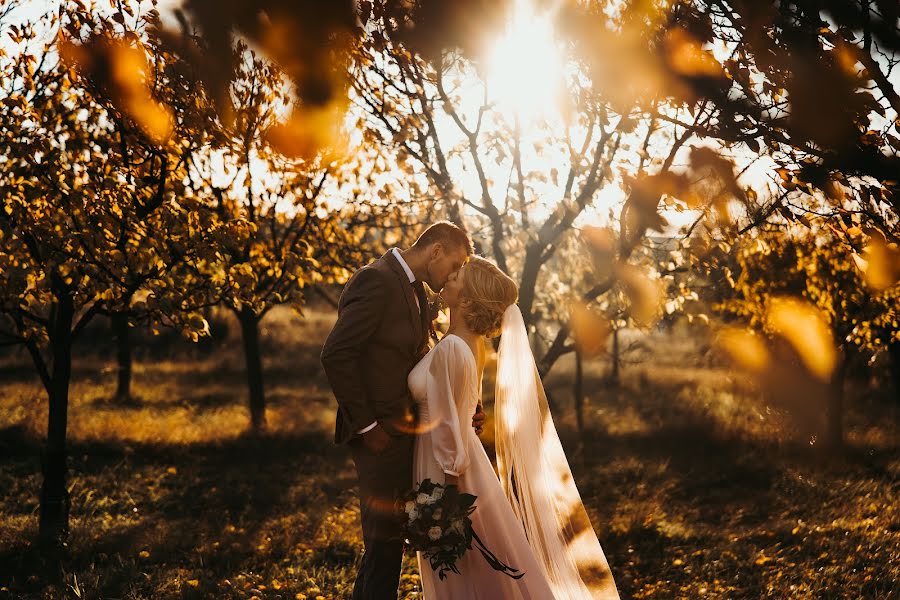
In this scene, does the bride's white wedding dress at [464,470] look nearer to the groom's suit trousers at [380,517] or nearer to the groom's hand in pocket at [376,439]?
the groom's suit trousers at [380,517]

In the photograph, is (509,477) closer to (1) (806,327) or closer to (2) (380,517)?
(2) (380,517)

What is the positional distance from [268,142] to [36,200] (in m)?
3.65

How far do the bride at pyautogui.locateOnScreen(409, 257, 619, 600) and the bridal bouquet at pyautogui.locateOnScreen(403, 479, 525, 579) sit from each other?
145 mm

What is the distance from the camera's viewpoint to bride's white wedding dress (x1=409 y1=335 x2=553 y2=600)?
399 centimetres

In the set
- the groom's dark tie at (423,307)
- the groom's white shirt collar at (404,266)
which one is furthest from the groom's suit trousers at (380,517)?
the groom's white shirt collar at (404,266)

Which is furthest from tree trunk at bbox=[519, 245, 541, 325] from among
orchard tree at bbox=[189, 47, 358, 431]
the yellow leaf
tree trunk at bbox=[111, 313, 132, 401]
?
tree trunk at bbox=[111, 313, 132, 401]

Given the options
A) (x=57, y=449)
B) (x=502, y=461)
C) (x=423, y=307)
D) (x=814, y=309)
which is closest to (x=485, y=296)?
(x=423, y=307)

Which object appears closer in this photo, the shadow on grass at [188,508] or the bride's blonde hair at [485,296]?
the bride's blonde hair at [485,296]

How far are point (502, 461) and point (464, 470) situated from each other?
0.68 meters

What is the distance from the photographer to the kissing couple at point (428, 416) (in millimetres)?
3951

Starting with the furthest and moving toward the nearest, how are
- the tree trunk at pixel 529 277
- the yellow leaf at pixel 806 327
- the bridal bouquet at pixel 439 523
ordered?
the yellow leaf at pixel 806 327
the tree trunk at pixel 529 277
the bridal bouquet at pixel 439 523

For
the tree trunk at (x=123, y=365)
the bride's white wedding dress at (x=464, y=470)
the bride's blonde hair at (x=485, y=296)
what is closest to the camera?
the bride's white wedding dress at (x=464, y=470)

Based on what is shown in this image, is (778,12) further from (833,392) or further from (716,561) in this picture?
(833,392)

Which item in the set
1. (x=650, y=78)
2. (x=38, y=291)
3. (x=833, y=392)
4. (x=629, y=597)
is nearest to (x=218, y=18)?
(x=38, y=291)
